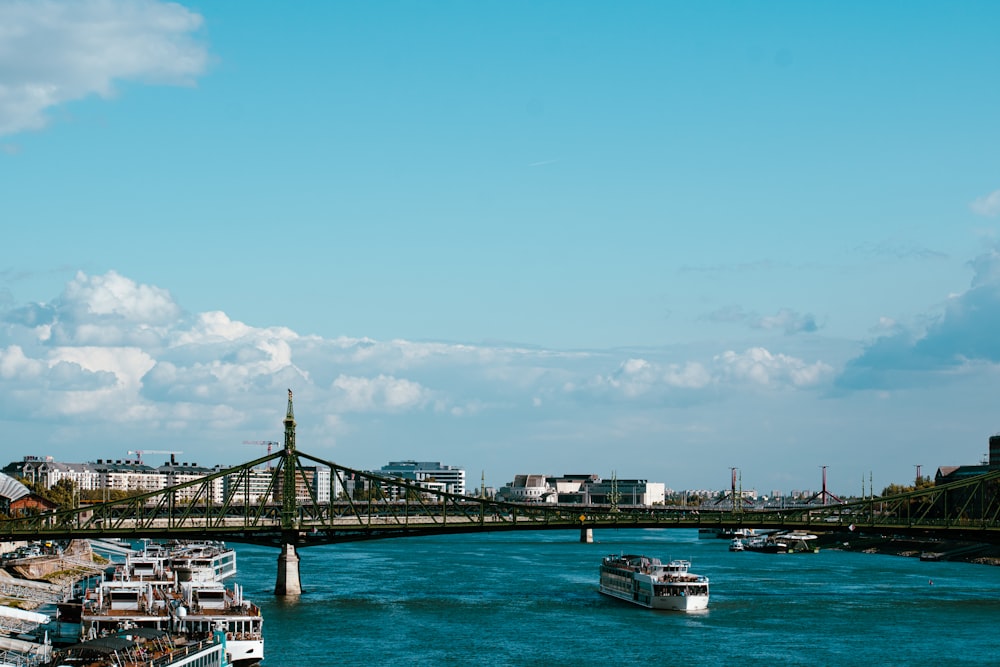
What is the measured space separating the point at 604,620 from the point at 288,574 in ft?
93.4

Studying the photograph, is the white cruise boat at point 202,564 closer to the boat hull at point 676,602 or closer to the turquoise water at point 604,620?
the turquoise water at point 604,620

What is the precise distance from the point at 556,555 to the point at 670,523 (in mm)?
66259

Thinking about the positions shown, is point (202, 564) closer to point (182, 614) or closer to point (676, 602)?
point (676, 602)

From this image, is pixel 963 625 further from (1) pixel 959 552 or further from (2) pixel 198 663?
(1) pixel 959 552

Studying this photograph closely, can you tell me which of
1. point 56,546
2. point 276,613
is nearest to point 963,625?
point 276,613

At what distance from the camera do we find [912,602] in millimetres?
118750

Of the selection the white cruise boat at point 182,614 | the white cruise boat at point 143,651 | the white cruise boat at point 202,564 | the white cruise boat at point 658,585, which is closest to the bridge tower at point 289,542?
the white cruise boat at point 202,564

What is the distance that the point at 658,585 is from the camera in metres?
112

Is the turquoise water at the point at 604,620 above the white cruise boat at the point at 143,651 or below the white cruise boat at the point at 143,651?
below

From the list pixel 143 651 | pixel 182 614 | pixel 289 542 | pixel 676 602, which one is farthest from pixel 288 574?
pixel 143 651

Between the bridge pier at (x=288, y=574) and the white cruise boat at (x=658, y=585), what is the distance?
90.8ft

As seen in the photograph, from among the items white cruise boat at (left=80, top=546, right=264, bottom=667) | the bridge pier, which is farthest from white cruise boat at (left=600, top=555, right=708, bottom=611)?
white cruise boat at (left=80, top=546, right=264, bottom=667)

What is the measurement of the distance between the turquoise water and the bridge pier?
4.49 feet

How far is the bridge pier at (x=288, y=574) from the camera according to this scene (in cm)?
11594
